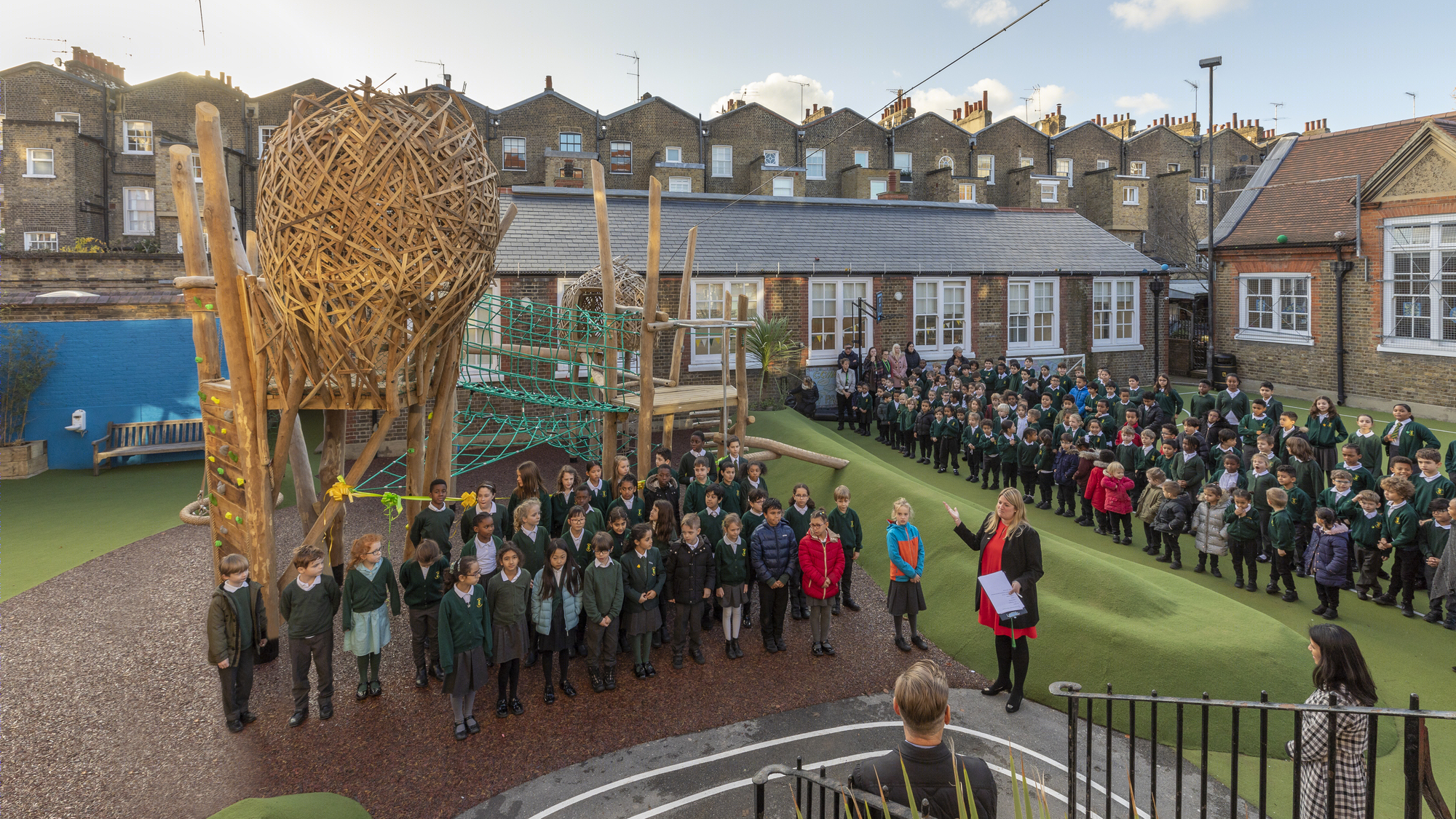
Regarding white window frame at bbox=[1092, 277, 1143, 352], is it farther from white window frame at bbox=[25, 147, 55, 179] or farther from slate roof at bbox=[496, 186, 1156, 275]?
white window frame at bbox=[25, 147, 55, 179]

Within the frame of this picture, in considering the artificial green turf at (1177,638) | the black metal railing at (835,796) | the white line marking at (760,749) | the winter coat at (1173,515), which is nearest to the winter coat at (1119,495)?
the winter coat at (1173,515)

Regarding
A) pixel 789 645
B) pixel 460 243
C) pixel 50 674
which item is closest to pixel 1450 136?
pixel 789 645

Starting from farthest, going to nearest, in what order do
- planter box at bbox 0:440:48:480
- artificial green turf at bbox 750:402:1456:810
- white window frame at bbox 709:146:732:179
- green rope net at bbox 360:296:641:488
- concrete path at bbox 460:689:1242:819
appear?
white window frame at bbox 709:146:732:179, planter box at bbox 0:440:48:480, green rope net at bbox 360:296:641:488, artificial green turf at bbox 750:402:1456:810, concrete path at bbox 460:689:1242:819

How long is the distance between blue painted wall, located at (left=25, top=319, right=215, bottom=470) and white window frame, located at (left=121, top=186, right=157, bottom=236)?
16661 mm

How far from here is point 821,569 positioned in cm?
687

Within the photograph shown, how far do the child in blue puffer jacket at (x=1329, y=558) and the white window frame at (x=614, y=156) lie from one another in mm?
27509

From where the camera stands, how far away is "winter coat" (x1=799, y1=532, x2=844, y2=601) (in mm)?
6883

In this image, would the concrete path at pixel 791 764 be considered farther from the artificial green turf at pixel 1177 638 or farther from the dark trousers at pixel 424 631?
the dark trousers at pixel 424 631

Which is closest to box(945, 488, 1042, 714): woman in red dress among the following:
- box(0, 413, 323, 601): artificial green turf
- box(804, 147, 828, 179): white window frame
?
box(0, 413, 323, 601): artificial green turf

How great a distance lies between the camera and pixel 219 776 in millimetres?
5176

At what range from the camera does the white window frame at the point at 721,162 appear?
3238 centimetres

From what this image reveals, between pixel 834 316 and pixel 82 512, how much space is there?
13758 mm

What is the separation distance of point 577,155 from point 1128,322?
58.0ft

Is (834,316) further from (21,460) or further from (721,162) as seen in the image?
(721,162)
